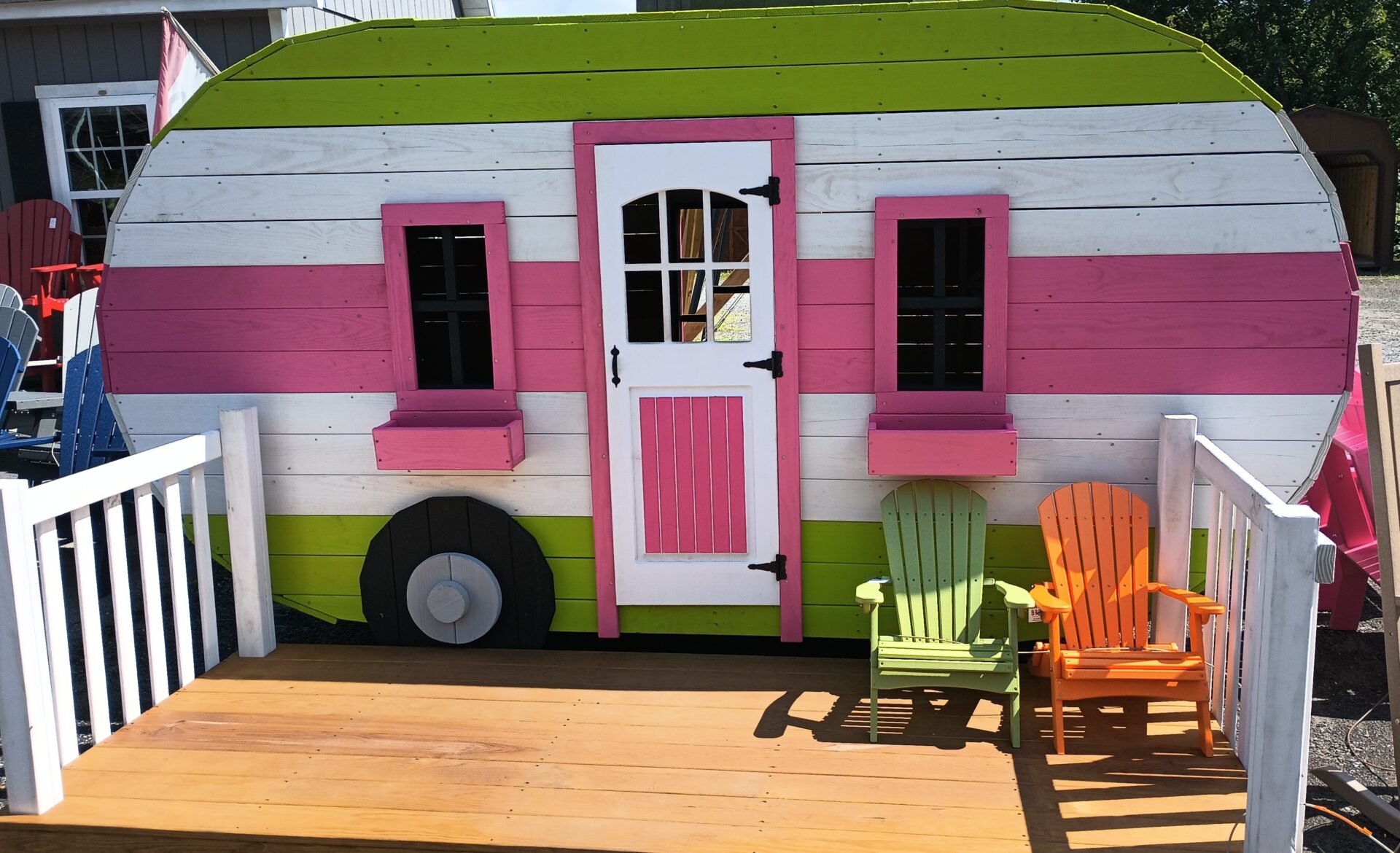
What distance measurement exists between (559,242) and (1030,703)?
96.8 inches

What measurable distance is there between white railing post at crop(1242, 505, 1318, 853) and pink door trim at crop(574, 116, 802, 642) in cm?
181

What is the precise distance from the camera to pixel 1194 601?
363 centimetres

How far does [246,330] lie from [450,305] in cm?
Answer: 89

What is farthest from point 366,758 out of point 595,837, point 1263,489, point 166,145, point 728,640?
point 1263,489

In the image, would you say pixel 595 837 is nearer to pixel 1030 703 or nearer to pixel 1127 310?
pixel 1030 703

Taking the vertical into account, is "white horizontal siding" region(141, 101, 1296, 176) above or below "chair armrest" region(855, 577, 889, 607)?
above

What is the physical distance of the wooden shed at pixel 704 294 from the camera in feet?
13.3

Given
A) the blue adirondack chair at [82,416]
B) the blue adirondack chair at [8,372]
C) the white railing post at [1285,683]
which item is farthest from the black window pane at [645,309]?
the blue adirondack chair at [8,372]

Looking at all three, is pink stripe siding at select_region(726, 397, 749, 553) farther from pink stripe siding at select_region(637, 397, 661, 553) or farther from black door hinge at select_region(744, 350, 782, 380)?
pink stripe siding at select_region(637, 397, 661, 553)

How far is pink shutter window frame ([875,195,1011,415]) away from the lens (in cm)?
410

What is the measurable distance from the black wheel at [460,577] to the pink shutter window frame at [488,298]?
0.43 metres

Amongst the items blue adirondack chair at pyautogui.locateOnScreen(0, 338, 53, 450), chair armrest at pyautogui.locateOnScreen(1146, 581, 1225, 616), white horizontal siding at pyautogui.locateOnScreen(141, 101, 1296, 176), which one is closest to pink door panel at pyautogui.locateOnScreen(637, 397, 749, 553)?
white horizontal siding at pyautogui.locateOnScreen(141, 101, 1296, 176)

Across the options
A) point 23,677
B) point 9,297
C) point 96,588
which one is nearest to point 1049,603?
point 23,677

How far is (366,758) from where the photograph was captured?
12.3ft
